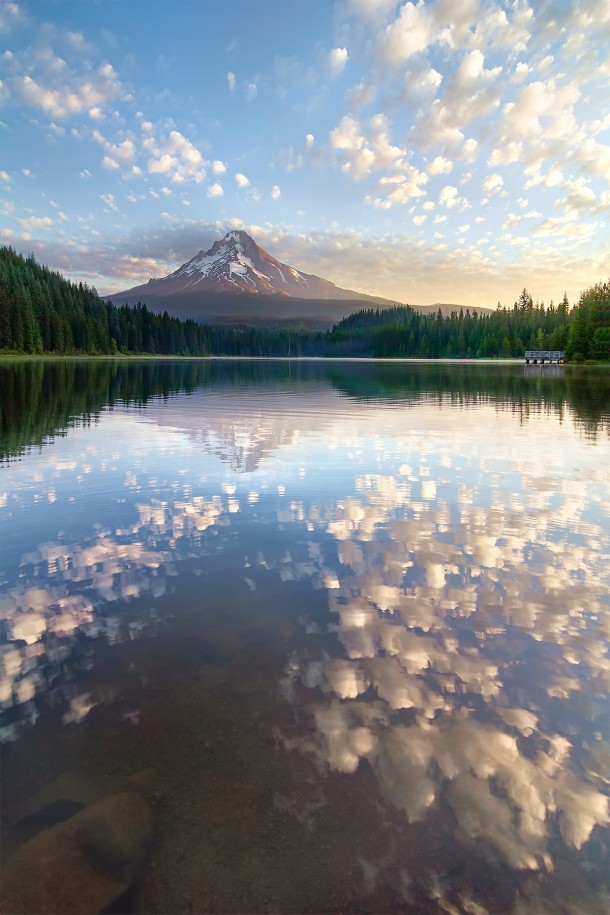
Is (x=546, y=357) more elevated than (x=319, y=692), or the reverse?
(x=546, y=357)

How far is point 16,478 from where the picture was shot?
16531 millimetres

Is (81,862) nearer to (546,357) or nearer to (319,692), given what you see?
(319,692)

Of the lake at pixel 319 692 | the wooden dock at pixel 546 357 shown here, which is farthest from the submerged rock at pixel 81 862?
the wooden dock at pixel 546 357

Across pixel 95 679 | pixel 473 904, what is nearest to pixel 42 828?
pixel 95 679

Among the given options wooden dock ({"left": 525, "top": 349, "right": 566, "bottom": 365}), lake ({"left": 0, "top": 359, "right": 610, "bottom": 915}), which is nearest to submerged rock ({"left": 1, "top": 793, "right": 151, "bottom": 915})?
lake ({"left": 0, "top": 359, "right": 610, "bottom": 915})

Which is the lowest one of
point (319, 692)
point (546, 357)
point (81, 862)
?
point (81, 862)

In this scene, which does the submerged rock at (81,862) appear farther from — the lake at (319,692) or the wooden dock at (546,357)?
the wooden dock at (546,357)

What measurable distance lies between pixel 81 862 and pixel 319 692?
2776mm

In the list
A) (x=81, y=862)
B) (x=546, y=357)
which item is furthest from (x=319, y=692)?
(x=546, y=357)

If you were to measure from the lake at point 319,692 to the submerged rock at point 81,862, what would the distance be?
0.32 ft

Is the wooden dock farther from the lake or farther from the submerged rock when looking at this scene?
the submerged rock

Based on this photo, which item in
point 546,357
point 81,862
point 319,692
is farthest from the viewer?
point 546,357

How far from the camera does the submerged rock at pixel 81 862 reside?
3.73 meters

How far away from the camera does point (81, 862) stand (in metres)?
4.00
